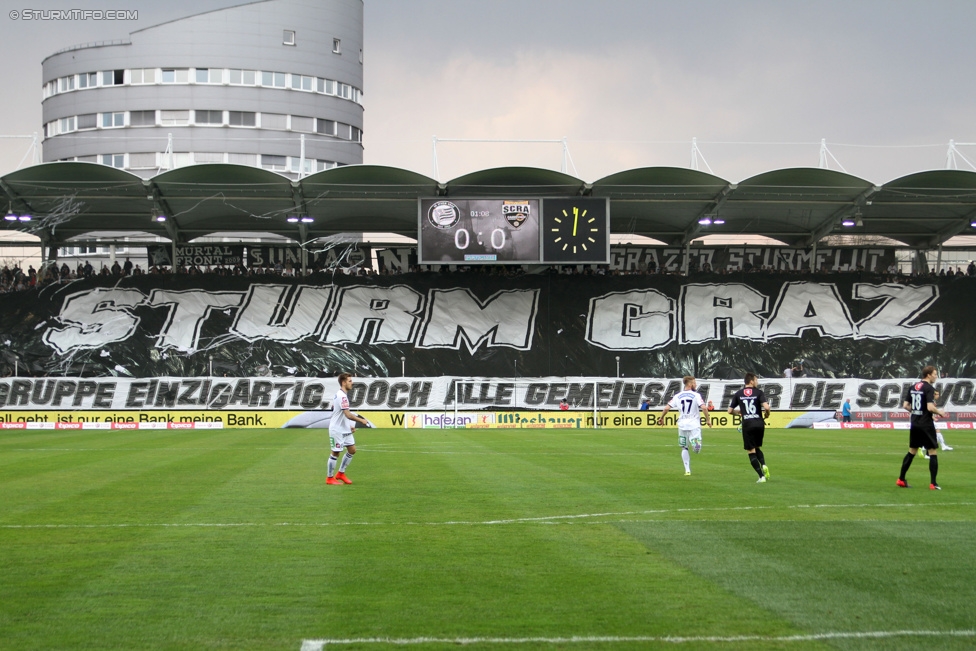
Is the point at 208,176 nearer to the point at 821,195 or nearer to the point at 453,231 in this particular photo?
the point at 453,231

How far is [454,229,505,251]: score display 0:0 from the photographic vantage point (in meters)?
44.2

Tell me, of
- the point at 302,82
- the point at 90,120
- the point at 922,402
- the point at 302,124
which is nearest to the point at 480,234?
the point at 922,402

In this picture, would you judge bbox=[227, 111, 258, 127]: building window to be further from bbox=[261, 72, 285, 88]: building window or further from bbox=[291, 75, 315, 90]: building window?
bbox=[291, 75, 315, 90]: building window

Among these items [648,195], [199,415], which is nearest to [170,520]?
[199,415]

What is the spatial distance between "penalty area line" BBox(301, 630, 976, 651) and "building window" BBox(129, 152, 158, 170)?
75.4 meters

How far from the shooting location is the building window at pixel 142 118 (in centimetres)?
7594

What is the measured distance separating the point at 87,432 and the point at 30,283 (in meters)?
18.3

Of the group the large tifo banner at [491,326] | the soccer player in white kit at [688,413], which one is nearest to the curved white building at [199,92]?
the large tifo banner at [491,326]

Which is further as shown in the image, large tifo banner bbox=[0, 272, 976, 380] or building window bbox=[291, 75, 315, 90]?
building window bbox=[291, 75, 315, 90]

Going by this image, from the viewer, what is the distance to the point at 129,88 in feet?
249

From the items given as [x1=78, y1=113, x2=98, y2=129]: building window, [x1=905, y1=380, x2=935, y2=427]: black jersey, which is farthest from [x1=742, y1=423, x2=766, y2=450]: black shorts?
[x1=78, y1=113, x2=98, y2=129]: building window

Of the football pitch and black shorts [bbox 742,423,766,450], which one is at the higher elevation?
black shorts [bbox 742,423,766,450]

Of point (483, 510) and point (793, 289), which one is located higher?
point (793, 289)

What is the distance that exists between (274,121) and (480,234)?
39975mm
